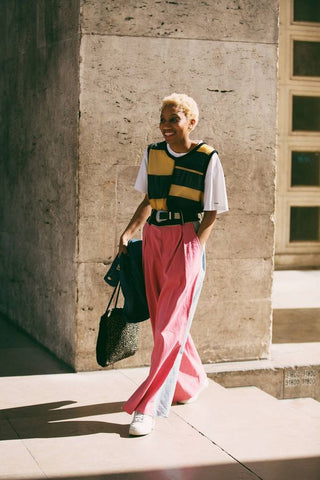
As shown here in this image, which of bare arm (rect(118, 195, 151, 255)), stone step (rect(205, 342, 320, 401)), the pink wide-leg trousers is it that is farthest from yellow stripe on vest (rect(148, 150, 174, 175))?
stone step (rect(205, 342, 320, 401))

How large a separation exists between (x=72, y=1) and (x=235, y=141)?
1552 mm

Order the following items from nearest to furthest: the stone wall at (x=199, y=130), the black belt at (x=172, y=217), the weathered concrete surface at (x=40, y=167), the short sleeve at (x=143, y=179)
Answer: the black belt at (x=172, y=217) < the short sleeve at (x=143, y=179) < the stone wall at (x=199, y=130) < the weathered concrete surface at (x=40, y=167)

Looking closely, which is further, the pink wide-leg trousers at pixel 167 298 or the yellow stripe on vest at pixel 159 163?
the yellow stripe on vest at pixel 159 163

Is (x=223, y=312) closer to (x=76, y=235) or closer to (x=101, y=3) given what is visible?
(x=76, y=235)

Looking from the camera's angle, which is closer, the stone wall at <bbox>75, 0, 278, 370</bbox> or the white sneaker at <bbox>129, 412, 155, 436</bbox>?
the white sneaker at <bbox>129, 412, 155, 436</bbox>

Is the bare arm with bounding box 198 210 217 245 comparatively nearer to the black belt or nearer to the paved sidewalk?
the black belt

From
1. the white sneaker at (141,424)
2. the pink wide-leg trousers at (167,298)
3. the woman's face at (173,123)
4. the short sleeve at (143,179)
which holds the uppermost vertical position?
the woman's face at (173,123)

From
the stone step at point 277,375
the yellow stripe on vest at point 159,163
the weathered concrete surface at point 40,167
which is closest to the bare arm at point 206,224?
the yellow stripe on vest at point 159,163

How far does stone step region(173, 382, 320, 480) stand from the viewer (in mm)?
4297

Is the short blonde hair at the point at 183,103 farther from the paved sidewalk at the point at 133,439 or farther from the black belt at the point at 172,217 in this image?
the paved sidewalk at the point at 133,439

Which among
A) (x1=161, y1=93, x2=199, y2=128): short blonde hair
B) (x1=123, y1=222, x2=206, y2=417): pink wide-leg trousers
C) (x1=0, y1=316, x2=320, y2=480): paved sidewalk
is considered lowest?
(x1=0, y1=316, x2=320, y2=480): paved sidewalk

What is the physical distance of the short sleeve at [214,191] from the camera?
4.84 meters

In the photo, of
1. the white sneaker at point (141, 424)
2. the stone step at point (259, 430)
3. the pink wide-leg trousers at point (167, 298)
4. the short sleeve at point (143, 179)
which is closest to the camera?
the stone step at point (259, 430)

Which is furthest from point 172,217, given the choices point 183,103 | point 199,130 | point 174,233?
point 199,130
